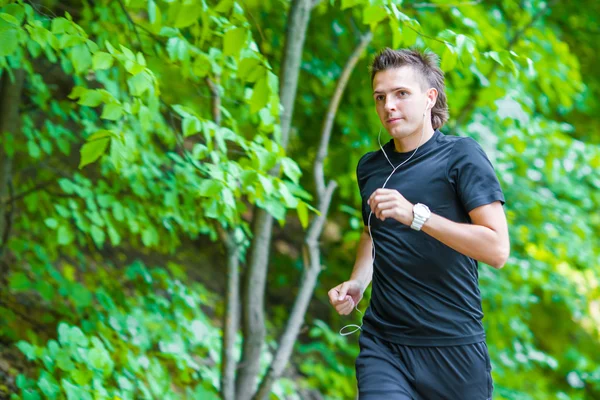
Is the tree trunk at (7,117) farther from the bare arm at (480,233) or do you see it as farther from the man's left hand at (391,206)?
the bare arm at (480,233)

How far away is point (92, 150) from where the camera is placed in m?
2.31

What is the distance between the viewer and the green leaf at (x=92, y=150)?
7.52 ft

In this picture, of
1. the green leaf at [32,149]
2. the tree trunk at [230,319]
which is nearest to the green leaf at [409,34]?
the tree trunk at [230,319]

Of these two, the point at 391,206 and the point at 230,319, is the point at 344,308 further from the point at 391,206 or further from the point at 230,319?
the point at 230,319

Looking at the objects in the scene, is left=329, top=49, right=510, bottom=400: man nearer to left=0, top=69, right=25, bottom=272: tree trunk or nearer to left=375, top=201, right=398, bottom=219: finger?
left=375, top=201, right=398, bottom=219: finger

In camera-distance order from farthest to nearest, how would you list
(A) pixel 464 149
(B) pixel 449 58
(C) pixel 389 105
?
(B) pixel 449 58 → (C) pixel 389 105 → (A) pixel 464 149

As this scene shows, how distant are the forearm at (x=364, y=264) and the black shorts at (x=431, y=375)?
1.05 feet

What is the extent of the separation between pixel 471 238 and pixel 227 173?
3.58ft

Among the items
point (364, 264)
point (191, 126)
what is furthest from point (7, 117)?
point (364, 264)

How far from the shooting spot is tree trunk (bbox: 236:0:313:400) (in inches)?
135

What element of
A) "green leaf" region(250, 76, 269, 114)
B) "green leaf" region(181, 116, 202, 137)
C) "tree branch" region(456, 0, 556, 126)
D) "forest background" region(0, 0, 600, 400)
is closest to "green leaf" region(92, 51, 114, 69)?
"forest background" region(0, 0, 600, 400)

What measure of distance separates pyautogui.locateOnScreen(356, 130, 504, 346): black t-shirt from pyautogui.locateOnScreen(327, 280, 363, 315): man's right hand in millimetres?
122

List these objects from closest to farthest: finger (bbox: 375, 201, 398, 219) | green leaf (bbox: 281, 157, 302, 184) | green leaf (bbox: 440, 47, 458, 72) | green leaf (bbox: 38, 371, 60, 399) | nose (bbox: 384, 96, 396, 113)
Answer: finger (bbox: 375, 201, 398, 219) → nose (bbox: 384, 96, 396, 113) → green leaf (bbox: 440, 47, 458, 72) → green leaf (bbox: 281, 157, 302, 184) → green leaf (bbox: 38, 371, 60, 399)

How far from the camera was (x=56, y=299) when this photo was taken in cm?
454
